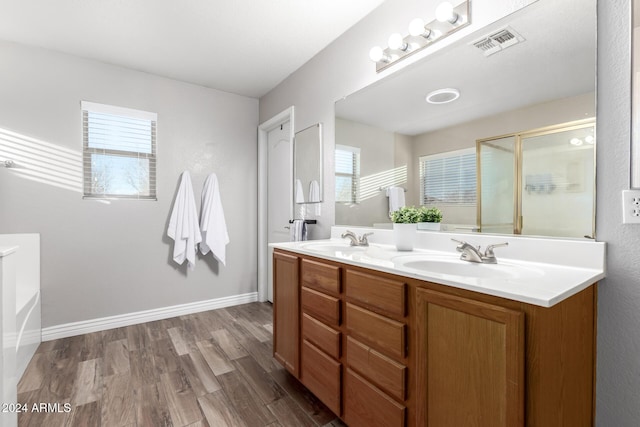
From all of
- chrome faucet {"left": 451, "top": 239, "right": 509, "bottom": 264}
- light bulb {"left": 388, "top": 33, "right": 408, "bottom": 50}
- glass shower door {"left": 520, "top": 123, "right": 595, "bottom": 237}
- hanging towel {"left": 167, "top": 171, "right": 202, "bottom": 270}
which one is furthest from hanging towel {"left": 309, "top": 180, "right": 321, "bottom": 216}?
glass shower door {"left": 520, "top": 123, "right": 595, "bottom": 237}

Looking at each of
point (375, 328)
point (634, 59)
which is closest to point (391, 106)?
point (634, 59)

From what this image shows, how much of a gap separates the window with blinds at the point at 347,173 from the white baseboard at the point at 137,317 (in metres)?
1.96

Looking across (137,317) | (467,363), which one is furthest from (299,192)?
(467,363)

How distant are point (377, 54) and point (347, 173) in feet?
2.67

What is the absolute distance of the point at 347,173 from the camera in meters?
2.27

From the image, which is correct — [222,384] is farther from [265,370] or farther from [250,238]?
[250,238]

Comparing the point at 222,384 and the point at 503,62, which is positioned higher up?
the point at 503,62

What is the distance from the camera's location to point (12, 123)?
2416mm

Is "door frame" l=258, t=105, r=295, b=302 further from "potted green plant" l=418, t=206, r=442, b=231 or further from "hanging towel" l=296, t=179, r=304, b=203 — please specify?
"potted green plant" l=418, t=206, r=442, b=231

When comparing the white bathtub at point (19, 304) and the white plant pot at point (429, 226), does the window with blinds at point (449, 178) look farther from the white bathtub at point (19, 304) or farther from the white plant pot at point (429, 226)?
the white bathtub at point (19, 304)

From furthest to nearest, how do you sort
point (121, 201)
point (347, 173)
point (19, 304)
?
point (121, 201)
point (347, 173)
point (19, 304)

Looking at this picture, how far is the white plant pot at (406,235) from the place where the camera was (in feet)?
5.46

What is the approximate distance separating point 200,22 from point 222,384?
8.26 ft

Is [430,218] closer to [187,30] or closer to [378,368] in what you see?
[378,368]
